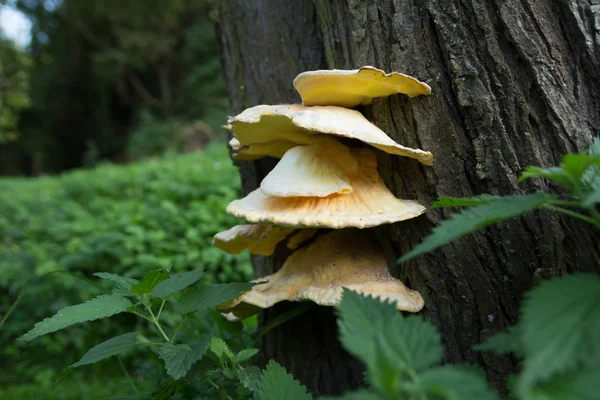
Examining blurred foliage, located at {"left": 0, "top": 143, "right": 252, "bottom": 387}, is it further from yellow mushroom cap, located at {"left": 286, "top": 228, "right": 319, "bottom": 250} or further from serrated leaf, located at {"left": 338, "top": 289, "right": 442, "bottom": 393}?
serrated leaf, located at {"left": 338, "top": 289, "right": 442, "bottom": 393}

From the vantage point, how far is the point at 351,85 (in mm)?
1440

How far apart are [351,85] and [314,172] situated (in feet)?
0.99

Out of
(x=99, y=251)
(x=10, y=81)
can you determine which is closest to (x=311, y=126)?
(x=99, y=251)

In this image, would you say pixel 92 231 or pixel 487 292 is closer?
pixel 487 292

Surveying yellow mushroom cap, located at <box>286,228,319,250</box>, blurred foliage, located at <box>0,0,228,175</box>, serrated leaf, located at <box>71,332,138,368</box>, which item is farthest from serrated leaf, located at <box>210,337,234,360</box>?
blurred foliage, located at <box>0,0,228,175</box>

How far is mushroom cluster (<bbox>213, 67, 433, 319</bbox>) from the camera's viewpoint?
1348 millimetres

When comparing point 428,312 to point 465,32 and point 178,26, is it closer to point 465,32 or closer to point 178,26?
point 465,32

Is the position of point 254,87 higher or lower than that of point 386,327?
higher

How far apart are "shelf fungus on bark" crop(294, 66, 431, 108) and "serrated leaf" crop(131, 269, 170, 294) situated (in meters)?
0.72

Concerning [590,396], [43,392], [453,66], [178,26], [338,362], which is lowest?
[43,392]

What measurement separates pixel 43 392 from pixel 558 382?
373 centimetres

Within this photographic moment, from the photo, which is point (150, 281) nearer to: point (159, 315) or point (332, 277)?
point (159, 315)

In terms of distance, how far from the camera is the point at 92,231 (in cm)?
502

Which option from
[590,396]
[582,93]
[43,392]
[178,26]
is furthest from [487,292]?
[178,26]
